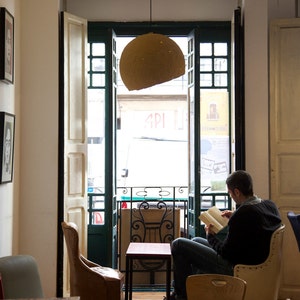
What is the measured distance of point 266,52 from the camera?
4.56 metres

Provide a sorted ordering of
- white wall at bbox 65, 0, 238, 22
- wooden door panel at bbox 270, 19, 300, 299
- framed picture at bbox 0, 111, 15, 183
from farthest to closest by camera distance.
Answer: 1. white wall at bbox 65, 0, 238, 22
2. wooden door panel at bbox 270, 19, 300, 299
3. framed picture at bbox 0, 111, 15, 183

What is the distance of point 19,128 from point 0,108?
0.61 meters

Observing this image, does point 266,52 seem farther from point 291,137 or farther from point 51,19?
point 51,19

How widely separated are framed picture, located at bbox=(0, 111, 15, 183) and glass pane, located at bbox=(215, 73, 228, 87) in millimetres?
2198

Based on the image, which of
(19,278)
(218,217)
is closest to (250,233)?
(218,217)

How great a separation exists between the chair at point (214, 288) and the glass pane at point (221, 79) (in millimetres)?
3278

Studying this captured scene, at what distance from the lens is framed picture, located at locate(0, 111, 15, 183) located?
3.70 m

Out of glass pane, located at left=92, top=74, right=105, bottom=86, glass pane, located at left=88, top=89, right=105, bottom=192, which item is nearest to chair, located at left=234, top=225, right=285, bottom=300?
glass pane, located at left=88, top=89, right=105, bottom=192

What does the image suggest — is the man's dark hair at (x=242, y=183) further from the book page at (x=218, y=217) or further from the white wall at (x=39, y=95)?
the white wall at (x=39, y=95)

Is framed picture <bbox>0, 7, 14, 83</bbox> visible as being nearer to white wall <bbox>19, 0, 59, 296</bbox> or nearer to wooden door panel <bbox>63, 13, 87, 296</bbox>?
white wall <bbox>19, 0, 59, 296</bbox>

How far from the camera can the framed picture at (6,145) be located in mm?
3701

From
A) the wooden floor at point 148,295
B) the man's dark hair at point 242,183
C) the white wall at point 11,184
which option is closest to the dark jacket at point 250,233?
the man's dark hair at point 242,183

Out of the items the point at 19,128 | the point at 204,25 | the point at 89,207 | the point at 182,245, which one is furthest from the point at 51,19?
the point at 182,245

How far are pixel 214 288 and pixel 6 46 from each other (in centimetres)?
259
